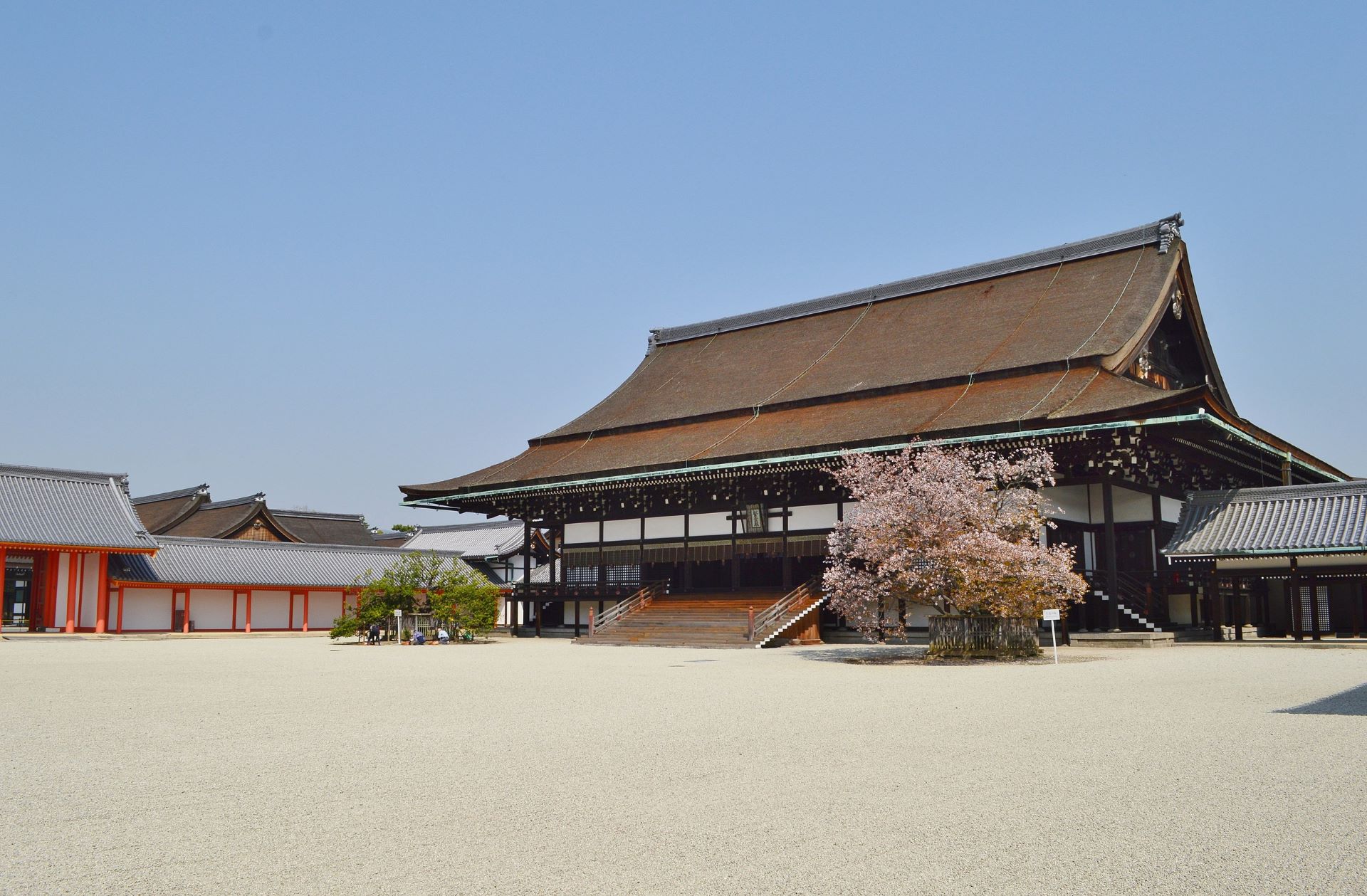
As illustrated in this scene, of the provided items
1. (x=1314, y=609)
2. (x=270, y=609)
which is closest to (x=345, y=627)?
(x=270, y=609)

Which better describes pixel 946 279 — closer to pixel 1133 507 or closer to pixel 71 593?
pixel 1133 507

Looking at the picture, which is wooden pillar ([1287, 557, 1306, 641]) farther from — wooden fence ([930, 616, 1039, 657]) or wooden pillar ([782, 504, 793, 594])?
wooden pillar ([782, 504, 793, 594])

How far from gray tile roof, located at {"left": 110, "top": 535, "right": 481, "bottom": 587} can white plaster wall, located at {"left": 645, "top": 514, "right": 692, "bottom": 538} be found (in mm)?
8741

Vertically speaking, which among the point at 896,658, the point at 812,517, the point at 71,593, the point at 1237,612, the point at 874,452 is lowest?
the point at 896,658

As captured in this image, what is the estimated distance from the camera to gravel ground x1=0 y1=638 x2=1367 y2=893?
14.6 ft

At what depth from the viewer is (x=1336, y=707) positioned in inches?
382

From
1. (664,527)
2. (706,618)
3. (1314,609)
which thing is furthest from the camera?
(664,527)

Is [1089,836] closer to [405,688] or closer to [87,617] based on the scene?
[405,688]

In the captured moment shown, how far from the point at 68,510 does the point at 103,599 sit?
3.10 meters

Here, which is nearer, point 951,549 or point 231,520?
point 951,549

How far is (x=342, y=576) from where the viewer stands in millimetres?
39500

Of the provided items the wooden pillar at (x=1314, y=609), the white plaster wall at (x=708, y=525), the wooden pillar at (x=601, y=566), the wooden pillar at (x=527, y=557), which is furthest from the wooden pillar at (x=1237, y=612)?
the wooden pillar at (x=527, y=557)

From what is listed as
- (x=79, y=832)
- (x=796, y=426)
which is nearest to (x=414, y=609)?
(x=796, y=426)

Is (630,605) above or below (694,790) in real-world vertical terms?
above
